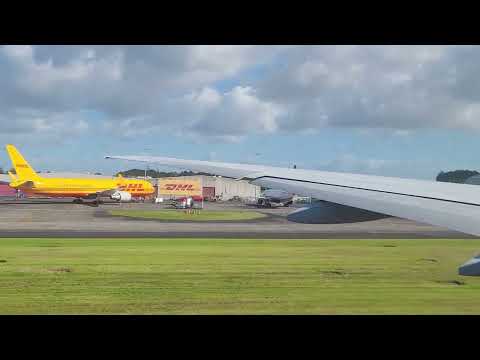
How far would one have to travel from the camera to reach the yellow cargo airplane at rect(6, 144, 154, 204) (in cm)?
5391

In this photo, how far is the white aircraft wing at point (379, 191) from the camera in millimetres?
3314

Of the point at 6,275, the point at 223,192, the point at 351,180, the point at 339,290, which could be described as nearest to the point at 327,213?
the point at 351,180

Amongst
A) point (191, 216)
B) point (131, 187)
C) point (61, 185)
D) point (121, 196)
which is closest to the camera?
point (191, 216)

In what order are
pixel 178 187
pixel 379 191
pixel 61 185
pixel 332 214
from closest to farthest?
pixel 379 191 → pixel 332 214 → pixel 61 185 → pixel 178 187

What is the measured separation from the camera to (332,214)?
4676mm

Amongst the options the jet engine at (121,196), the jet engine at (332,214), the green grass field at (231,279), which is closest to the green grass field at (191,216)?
the green grass field at (231,279)

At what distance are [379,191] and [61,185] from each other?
53902 mm

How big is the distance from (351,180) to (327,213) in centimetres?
75

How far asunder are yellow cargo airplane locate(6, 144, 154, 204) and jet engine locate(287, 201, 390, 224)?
50212 millimetres

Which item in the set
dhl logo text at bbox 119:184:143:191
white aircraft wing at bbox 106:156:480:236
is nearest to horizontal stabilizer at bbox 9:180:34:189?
dhl logo text at bbox 119:184:143:191

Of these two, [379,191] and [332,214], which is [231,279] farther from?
[379,191]

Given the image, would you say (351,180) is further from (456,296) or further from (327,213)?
(456,296)

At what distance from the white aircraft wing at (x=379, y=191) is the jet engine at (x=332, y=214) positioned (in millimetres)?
151

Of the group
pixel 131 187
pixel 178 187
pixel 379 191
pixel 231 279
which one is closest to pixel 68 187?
pixel 131 187
